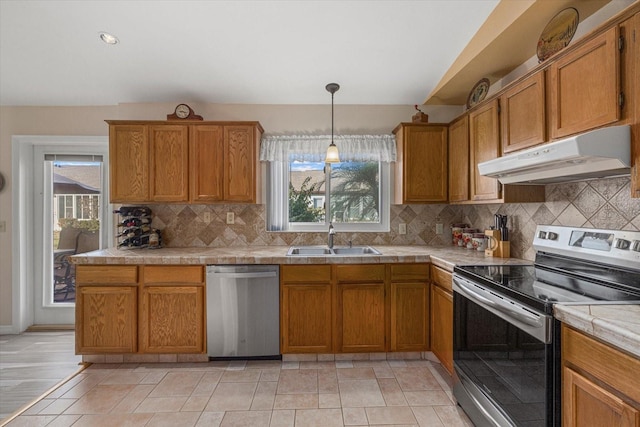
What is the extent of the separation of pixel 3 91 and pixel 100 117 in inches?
33.2

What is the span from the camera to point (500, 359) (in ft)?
4.95

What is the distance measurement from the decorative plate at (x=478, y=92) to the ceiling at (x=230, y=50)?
12.1 inches

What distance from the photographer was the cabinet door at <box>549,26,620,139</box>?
1.33m

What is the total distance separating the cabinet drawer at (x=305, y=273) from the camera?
249 cm

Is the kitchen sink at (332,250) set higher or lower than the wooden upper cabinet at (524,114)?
lower

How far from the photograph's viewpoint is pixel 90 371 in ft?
7.93

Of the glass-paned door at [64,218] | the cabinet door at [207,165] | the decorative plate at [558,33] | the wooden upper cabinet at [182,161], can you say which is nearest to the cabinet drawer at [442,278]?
the decorative plate at [558,33]

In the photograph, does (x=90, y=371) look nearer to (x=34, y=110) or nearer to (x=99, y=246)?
(x=99, y=246)

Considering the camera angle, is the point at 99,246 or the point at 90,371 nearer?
the point at 90,371

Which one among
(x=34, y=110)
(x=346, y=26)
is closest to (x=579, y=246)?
(x=346, y=26)

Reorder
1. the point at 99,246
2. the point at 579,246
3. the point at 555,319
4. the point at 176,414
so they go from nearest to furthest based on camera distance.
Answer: the point at 555,319 → the point at 579,246 → the point at 176,414 → the point at 99,246

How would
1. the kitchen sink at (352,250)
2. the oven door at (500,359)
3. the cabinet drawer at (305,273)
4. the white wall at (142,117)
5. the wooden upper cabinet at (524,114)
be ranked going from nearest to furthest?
1. the oven door at (500,359)
2. the wooden upper cabinet at (524,114)
3. the cabinet drawer at (305,273)
4. the kitchen sink at (352,250)
5. the white wall at (142,117)

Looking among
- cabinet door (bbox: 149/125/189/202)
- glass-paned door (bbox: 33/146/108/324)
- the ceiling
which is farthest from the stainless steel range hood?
glass-paned door (bbox: 33/146/108/324)

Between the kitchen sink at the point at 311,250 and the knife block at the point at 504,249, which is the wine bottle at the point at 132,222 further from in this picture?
the knife block at the point at 504,249
